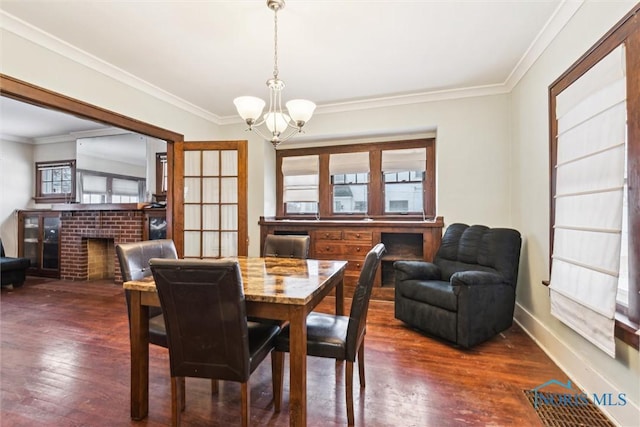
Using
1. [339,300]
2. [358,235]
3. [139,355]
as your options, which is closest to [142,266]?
[139,355]

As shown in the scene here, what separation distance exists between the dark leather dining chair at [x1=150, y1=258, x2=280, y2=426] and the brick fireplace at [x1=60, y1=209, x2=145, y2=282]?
4.11m

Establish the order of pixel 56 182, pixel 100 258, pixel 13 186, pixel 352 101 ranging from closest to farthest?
pixel 352 101, pixel 100 258, pixel 13 186, pixel 56 182

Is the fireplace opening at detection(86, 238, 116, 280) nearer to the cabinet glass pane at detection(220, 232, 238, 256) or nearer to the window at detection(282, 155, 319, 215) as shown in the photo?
the cabinet glass pane at detection(220, 232, 238, 256)

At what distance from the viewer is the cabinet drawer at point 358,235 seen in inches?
154

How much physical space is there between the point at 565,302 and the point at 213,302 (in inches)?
88.6

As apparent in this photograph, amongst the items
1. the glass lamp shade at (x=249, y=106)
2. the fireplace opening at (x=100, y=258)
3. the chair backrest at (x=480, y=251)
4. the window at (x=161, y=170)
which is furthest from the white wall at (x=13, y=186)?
the chair backrest at (x=480, y=251)

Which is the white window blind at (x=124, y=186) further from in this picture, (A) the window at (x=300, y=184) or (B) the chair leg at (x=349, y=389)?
(B) the chair leg at (x=349, y=389)

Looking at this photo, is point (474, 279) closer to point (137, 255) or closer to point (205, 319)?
point (205, 319)

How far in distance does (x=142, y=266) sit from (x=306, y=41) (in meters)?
2.16

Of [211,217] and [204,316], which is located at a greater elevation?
[211,217]

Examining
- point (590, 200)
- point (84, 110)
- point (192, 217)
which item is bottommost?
point (192, 217)

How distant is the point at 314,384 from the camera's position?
1.98 meters

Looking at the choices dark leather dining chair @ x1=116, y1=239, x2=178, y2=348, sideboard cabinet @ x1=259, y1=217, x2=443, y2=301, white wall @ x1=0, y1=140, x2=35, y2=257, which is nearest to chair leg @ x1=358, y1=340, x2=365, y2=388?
dark leather dining chair @ x1=116, y1=239, x2=178, y2=348

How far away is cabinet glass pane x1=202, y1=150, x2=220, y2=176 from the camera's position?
399 cm
